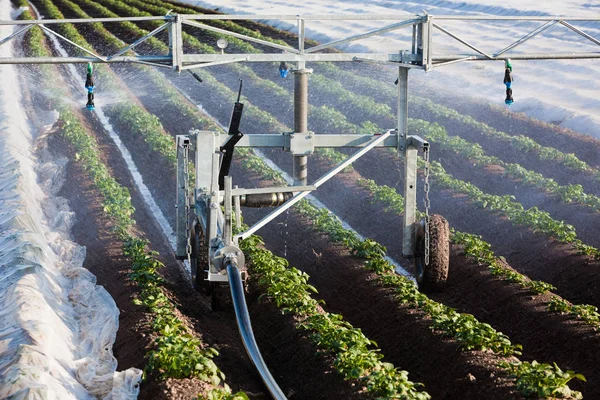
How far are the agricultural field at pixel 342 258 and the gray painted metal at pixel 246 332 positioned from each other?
0.36 meters

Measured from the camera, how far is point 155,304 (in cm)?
998

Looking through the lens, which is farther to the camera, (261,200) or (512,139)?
(512,139)

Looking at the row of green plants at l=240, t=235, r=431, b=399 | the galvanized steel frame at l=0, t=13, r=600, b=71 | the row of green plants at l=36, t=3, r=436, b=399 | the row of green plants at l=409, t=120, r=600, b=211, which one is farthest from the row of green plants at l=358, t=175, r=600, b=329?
the row of green plants at l=409, t=120, r=600, b=211

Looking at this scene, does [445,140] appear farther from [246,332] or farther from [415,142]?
[246,332]

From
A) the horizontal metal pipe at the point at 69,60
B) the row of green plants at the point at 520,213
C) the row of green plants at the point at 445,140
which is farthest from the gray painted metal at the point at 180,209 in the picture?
the row of green plants at the point at 445,140

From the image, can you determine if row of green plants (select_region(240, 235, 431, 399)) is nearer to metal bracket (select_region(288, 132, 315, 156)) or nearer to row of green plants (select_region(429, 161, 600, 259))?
metal bracket (select_region(288, 132, 315, 156))

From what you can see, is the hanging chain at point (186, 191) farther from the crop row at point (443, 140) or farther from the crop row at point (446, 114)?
the crop row at point (446, 114)

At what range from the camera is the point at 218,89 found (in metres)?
24.8

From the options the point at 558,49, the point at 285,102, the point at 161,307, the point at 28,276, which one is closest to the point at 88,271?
the point at 28,276

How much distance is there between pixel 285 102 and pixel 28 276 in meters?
13.2

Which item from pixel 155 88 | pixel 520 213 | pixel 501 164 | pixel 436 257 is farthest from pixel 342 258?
pixel 155 88

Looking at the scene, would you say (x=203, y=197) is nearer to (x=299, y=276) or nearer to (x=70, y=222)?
(x=299, y=276)

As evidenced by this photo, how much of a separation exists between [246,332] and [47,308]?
2.77 m

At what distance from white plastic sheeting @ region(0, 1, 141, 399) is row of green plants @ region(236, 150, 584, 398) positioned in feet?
10.1
